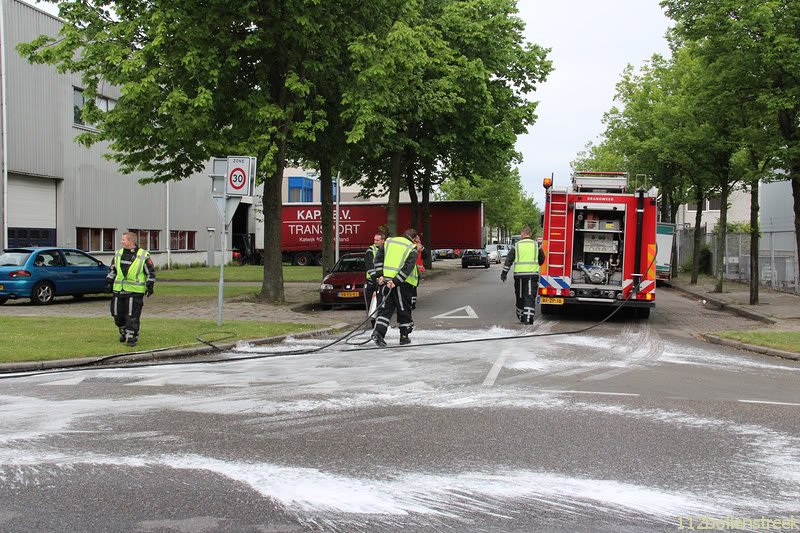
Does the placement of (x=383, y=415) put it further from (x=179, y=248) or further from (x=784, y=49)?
(x=179, y=248)

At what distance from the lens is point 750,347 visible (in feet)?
39.3

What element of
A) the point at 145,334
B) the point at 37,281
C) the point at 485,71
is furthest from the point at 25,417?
the point at 485,71

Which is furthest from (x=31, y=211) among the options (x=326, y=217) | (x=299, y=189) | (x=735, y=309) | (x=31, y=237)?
(x=299, y=189)

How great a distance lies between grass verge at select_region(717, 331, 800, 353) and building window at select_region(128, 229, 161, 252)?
94.8 feet

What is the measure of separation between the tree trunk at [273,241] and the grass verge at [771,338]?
10.2 metres

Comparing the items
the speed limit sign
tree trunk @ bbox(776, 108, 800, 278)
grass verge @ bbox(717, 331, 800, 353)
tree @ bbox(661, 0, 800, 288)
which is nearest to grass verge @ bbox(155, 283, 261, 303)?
the speed limit sign

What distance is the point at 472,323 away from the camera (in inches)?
593

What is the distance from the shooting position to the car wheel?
17758 mm

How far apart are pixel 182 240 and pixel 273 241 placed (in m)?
23.7

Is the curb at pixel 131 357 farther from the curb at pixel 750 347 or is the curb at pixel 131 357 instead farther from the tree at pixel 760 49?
the tree at pixel 760 49

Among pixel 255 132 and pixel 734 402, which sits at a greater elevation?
pixel 255 132

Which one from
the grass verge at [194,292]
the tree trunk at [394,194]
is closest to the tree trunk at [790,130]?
the grass verge at [194,292]

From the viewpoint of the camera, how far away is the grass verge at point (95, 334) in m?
10.2

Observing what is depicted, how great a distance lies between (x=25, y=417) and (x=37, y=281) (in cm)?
1260
